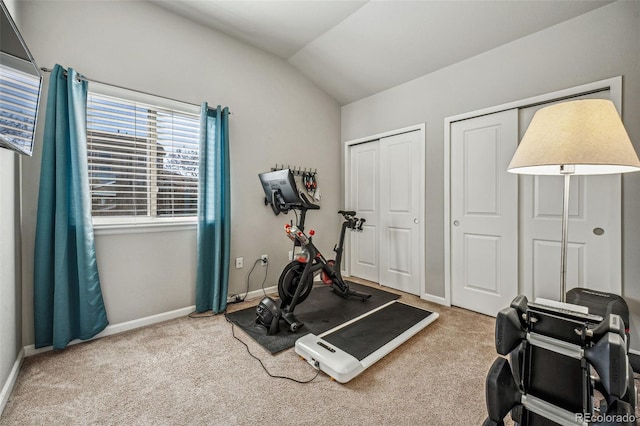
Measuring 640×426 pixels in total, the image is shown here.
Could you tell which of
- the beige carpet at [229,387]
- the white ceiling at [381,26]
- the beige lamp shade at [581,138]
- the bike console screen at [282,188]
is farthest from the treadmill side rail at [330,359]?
the white ceiling at [381,26]

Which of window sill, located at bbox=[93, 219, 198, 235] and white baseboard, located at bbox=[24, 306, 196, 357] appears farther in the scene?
window sill, located at bbox=[93, 219, 198, 235]

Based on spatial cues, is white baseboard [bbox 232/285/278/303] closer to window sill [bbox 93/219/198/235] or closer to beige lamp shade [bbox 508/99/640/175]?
window sill [bbox 93/219/198/235]

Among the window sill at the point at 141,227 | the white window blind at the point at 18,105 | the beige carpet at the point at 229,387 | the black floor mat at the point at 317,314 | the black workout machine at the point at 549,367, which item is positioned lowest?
the beige carpet at the point at 229,387

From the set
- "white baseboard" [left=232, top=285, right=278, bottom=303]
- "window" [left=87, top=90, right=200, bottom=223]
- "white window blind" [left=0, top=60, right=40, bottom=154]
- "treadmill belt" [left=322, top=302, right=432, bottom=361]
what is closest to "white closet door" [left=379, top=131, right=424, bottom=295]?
"treadmill belt" [left=322, top=302, right=432, bottom=361]

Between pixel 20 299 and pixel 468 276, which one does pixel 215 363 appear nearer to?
pixel 20 299

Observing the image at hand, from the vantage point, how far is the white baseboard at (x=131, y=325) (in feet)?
6.31

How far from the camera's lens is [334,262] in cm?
302

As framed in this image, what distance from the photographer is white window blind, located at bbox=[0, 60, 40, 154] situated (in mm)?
1150

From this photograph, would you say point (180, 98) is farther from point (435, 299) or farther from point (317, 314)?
point (435, 299)

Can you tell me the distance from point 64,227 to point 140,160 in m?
0.80

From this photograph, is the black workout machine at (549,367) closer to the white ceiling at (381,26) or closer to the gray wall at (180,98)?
the white ceiling at (381,26)

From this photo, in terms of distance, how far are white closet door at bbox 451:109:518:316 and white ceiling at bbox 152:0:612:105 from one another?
0.72m

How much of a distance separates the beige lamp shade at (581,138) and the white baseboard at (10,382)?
2958 millimetres

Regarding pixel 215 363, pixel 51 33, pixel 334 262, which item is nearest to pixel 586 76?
pixel 334 262
